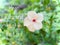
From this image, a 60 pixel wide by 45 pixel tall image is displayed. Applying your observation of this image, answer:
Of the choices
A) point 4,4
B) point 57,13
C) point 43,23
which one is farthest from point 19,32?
point 4,4

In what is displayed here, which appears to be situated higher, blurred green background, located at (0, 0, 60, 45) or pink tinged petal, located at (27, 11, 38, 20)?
pink tinged petal, located at (27, 11, 38, 20)

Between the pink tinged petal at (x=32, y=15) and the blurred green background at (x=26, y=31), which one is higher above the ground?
the pink tinged petal at (x=32, y=15)

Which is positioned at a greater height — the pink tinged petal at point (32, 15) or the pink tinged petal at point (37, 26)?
the pink tinged petal at point (32, 15)

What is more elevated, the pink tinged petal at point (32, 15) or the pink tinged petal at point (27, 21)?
the pink tinged petal at point (32, 15)

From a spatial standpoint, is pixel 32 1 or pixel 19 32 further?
pixel 32 1

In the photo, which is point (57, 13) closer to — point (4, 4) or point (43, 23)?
point (43, 23)

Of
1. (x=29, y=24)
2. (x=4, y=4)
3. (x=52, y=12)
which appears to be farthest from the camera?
(x=4, y=4)

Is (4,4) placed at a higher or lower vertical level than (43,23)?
higher

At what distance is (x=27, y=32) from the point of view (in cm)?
90

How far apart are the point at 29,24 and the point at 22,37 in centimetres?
9

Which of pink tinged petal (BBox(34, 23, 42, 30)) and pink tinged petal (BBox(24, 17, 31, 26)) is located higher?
pink tinged petal (BBox(24, 17, 31, 26))

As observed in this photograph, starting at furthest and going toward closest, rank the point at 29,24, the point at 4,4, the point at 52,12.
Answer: the point at 4,4 < the point at 52,12 < the point at 29,24

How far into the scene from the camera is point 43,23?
913 millimetres

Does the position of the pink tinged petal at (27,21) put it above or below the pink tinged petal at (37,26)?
above
